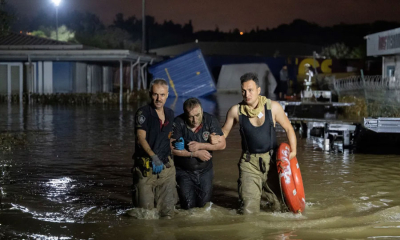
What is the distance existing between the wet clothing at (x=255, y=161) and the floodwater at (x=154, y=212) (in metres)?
0.25

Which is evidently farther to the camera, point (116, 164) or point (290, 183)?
point (116, 164)

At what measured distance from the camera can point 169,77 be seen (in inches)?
1485

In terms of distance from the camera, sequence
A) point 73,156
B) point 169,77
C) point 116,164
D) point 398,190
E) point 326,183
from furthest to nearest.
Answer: point 169,77
point 73,156
point 116,164
point 326,183
point 398,190

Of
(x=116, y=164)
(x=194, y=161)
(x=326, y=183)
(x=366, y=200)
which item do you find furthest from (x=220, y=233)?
(x=116, y=164)

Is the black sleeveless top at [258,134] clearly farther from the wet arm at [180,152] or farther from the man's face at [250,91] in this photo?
the wet arm at [180,152]

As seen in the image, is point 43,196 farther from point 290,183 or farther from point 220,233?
point 290,183

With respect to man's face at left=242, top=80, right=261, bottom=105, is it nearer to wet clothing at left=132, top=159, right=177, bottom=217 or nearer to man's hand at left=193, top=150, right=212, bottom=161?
man's hand at left=193, top=150, right=212, bottom=161

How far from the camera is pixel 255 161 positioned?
7059mm

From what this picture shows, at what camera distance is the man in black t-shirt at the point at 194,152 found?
271 inches

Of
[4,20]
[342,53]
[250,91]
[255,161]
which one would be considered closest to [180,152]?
[255,161]

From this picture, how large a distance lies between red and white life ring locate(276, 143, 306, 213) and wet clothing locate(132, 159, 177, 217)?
3.99ft

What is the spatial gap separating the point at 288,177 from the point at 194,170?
107 centimetres

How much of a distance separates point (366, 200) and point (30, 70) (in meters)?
26.2

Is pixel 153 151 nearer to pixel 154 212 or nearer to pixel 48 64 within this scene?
pixel 154 212
